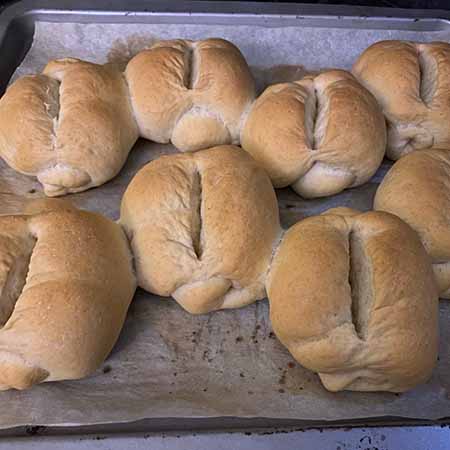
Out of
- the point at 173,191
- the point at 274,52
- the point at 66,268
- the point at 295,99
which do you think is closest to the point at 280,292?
the point at 173,191

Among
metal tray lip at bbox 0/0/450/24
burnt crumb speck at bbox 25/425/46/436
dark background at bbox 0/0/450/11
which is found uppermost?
metal tray lip at bbox 0/0/450/24

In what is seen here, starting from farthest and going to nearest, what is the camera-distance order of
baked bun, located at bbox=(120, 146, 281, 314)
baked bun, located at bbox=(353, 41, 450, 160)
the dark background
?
the dark background → baked bun, located at bbox=(353, 41, 450, 160) → baked bun, located at bbox=(120, 146, 281, 314)

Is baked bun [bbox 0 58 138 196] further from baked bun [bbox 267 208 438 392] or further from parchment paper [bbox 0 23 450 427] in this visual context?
baked bun [bbox 267 208 438 392]

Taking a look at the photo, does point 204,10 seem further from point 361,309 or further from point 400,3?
point 361,309

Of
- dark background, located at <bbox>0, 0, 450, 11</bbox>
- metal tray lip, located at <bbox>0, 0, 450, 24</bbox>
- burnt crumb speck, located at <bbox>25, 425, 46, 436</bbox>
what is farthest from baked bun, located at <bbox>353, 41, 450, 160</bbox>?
burnt crumb speck, located at <bbox>25, 425, 46, 436</bbox>

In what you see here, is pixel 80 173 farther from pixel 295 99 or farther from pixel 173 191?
pixel 295 99

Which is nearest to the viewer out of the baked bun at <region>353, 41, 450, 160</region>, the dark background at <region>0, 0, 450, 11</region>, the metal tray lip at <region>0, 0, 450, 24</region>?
the baked bun at <region>353, 41, 450, 160</region>
